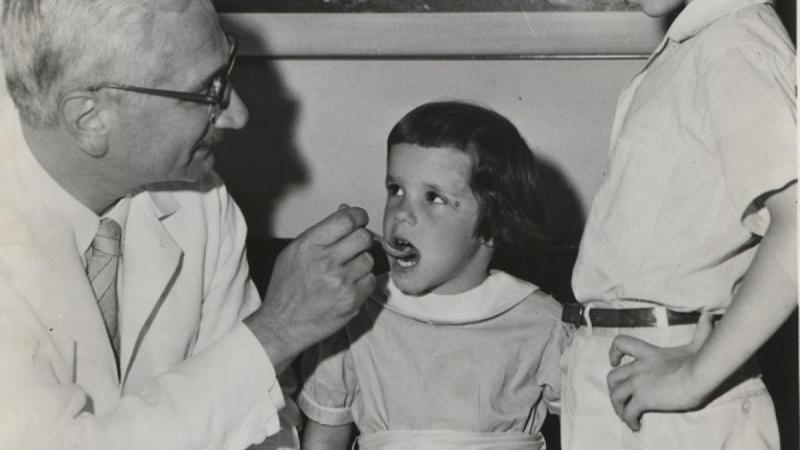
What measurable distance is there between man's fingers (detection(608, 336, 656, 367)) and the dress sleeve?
0.68m

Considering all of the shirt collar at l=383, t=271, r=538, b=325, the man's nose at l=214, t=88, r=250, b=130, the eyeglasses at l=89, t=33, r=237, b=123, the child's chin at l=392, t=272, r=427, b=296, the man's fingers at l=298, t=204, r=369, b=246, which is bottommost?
the shirt collar at l=383, t=271, r=538, b=325

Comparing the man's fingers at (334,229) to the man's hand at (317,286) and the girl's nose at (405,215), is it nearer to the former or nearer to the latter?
the man's hand at (317,286)

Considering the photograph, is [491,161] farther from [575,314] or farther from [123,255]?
[123,255]

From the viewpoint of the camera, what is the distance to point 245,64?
2.56 m

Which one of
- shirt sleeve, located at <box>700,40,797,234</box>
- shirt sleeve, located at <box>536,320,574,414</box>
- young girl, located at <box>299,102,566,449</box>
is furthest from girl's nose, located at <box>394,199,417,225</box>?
shirt sleeve, located at <box>700,40,797,234</box>

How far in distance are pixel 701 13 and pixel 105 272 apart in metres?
1.06

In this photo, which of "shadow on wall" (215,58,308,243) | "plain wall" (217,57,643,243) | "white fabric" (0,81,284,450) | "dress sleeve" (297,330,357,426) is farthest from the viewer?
"shadow on wall" (215,58,308,243)

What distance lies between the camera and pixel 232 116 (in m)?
1.70

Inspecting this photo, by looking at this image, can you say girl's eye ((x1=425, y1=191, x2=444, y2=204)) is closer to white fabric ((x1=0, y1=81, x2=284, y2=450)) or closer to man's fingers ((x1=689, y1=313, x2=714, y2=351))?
white fabric ((x1=0, y1=81, x2=284, y2=450))

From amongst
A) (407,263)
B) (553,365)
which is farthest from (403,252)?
(553,365)

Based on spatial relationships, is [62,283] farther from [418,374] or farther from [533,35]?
[533,35]

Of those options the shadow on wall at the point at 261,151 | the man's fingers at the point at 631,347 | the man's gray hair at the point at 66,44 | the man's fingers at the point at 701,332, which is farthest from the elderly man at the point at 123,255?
the shadow on wall at the point at 261,151

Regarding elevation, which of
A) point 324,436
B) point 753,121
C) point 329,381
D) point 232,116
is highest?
point 753,121

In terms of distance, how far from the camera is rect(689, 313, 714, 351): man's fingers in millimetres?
1421
